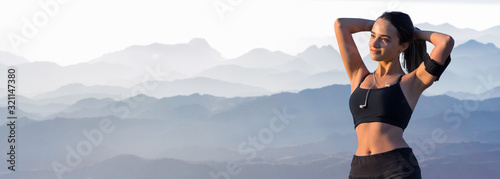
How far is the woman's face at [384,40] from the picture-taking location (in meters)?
1.69

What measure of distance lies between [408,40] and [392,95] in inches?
7.0

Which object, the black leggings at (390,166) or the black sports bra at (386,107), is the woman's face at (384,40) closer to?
the black sports bra at (386,107)

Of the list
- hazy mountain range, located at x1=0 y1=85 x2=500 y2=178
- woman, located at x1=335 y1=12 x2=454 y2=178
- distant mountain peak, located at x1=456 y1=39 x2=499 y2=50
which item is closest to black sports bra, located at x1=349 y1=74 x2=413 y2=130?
woman, located at x1=335 y1=12 x2=454 y2=178

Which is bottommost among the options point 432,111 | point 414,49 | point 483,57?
point 414,49

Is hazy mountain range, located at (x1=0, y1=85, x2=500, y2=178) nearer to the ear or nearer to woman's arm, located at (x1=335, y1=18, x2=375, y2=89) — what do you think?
woman's arm, located at (x1=335, y1=18, x2=375, y2=89)

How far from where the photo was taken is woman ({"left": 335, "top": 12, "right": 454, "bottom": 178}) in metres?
1.66

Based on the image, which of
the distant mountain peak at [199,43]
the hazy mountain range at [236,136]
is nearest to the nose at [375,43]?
the hazy mountain range at [236,136]

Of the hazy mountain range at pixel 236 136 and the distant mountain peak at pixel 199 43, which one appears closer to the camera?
the hazy mountain range at pixel 236 136

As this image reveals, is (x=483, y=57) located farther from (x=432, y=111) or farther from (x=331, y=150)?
(x=331, y=150)

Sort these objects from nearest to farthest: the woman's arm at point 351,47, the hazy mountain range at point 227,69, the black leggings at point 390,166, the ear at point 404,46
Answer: the black leggings at point 390,166, the ear at point 404,46, the woman's arm at point 351,47, the hazy mountain range at point 227,69

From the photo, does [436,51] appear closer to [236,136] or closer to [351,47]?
[351,47]

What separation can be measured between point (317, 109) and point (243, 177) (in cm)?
118

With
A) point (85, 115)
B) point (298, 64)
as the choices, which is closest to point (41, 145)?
point (85, 115)

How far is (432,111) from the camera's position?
240 inches
